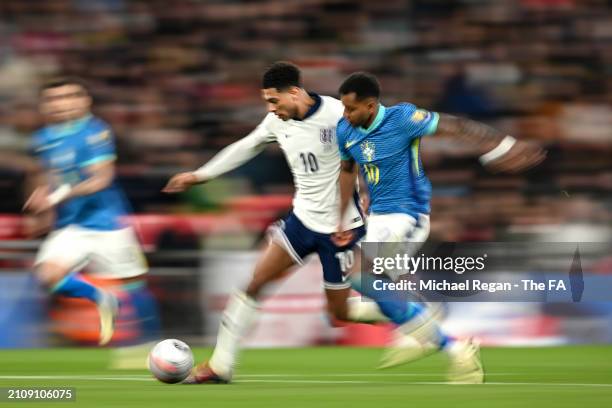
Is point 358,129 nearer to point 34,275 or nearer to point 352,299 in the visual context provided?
point 352,299

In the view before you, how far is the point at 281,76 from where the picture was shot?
874cm

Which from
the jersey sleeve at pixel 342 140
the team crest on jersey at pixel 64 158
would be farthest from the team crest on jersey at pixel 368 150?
the team crest on jersey at pixel 64 158

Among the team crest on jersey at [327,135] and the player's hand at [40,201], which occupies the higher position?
the team crest on jersey at [327,135]

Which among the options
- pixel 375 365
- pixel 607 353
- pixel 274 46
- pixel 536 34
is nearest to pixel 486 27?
pixel 536 34

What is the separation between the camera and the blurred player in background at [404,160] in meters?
8.46

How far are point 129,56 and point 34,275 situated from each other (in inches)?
142

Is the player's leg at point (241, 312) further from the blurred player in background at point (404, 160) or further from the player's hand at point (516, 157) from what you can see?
the player's hand at point (516, 157)

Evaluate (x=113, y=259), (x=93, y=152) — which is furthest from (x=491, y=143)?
(x=113, y=259)

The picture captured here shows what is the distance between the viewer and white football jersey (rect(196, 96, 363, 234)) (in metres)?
8.97

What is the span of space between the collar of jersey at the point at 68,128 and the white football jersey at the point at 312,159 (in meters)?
1.80

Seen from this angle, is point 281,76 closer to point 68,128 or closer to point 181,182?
point 181,182

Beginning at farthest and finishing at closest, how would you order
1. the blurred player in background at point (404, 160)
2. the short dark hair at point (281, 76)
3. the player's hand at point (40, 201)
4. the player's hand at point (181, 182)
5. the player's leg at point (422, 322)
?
the player's hand at point (40, 201), the player's hand at point (181, 182), the short dark hair at point (281, 76), the player's leg at point (422, 322), the blurred player in background at point (404, 160)

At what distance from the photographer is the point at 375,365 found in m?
10.8

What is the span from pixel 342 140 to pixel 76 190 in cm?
252
